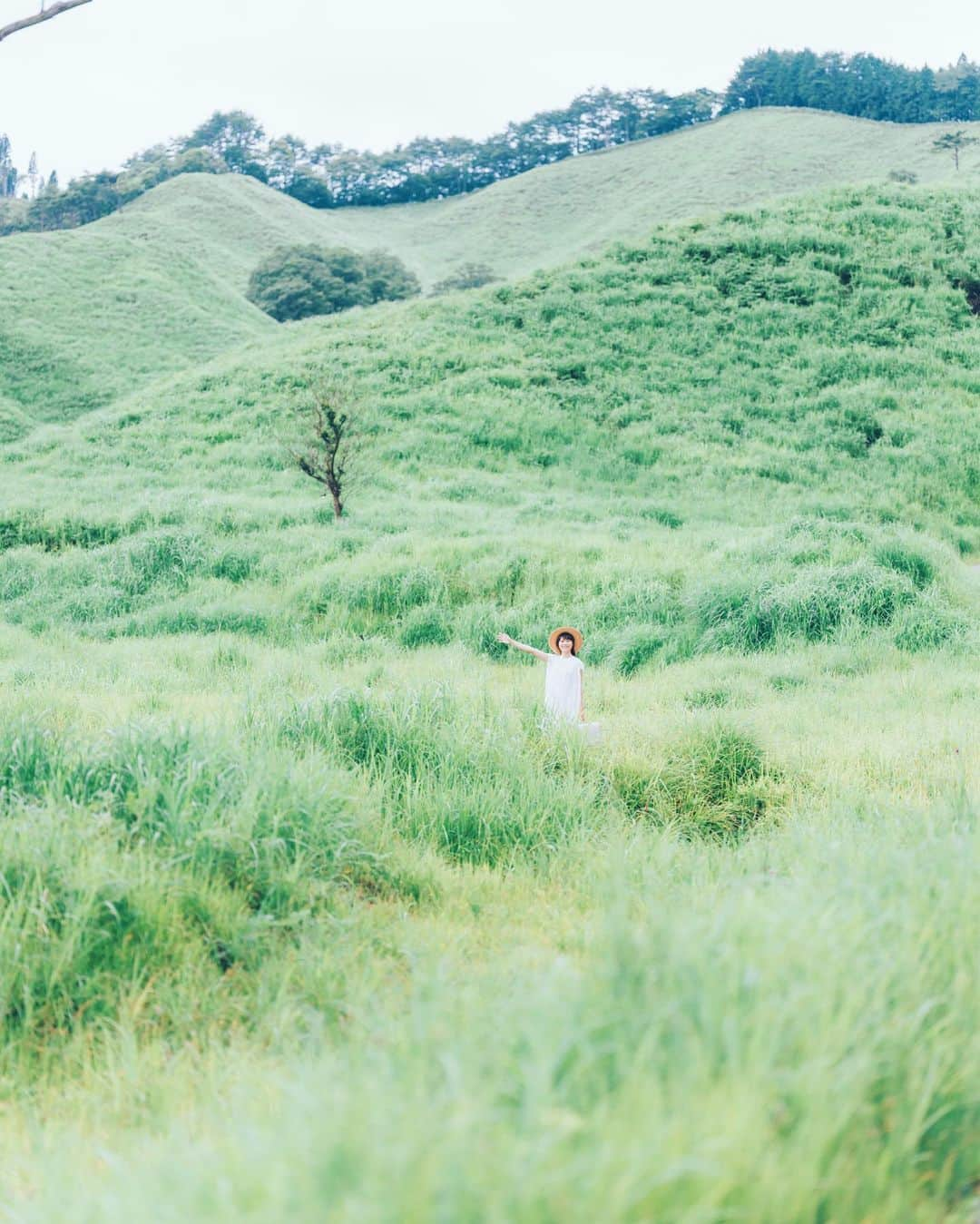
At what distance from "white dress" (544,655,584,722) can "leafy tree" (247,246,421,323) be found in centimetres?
4597

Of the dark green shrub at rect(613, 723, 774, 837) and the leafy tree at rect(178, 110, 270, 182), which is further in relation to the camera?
the leafy tree at rect(178, 110, 270, 182)

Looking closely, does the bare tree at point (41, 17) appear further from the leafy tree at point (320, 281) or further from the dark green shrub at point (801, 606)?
the leafy tree at point (320, 281)

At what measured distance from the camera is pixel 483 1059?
6.28 feet

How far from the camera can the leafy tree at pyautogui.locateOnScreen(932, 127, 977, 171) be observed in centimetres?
5794

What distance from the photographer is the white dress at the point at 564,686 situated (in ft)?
22.9

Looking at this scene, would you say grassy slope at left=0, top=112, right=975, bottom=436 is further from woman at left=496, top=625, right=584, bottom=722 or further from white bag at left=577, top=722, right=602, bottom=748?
white bag at left=577, top=722, right=602, bottom=748

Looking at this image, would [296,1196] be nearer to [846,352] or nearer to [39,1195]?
[39,1195]

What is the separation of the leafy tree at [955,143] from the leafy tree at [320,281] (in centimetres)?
3549

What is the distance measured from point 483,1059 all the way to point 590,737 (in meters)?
4.47

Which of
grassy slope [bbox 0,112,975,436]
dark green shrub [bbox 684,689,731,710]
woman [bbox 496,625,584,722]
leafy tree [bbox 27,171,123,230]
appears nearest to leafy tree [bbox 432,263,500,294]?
grassy slope [bbox 0,112,975,436]

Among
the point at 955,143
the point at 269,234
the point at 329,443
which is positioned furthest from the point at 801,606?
the point at 269,234

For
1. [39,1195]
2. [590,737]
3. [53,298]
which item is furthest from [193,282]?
[39,1195]

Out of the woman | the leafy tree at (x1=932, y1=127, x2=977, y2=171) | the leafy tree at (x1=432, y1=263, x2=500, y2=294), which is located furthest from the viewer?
the leafy tree at (x1=932, y1=127, x2=977, y2=171)

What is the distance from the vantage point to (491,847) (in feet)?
15.7
